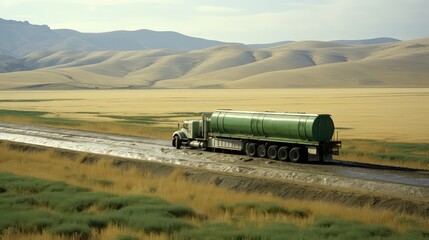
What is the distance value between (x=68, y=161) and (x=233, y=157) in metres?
10.1

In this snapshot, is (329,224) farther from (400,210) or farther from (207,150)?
(207,150)

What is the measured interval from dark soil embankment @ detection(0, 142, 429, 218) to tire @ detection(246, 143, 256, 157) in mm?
6766

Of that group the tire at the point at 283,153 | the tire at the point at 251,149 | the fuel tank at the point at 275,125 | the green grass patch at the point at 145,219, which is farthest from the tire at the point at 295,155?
the green grass patch at the point at 145,219

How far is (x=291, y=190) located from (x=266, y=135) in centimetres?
1156

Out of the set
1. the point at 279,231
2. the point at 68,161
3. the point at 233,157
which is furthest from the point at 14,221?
the point at 233,157

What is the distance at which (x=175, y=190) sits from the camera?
2333 cm

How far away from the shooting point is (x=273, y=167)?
31.7m

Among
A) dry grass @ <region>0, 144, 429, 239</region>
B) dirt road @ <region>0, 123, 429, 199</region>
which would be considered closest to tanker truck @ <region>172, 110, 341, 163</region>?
dirt road @ <region>0, 123, 429, 199</region>

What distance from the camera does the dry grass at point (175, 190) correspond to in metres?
17.9

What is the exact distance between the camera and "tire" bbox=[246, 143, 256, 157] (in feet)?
119

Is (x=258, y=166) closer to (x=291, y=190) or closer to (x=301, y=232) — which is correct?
(x=291, y=190)

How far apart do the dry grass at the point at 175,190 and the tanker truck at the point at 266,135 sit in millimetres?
8104

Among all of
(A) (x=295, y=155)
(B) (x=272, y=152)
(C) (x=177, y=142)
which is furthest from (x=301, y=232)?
(C) (x=177, y=142)

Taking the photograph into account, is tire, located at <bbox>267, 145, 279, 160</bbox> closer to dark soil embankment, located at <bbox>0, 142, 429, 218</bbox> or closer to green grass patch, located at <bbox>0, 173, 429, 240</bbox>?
dark soil embankment, located at <bbox>0, 142, 429, 218</bbox>
